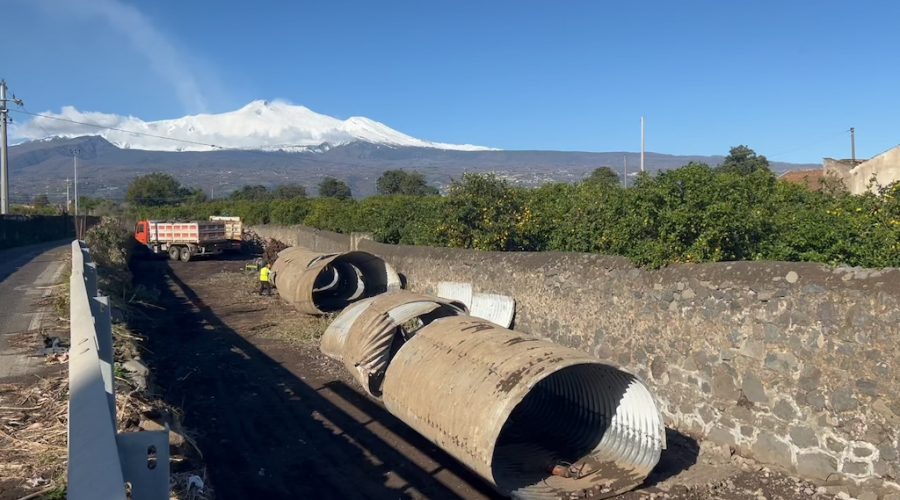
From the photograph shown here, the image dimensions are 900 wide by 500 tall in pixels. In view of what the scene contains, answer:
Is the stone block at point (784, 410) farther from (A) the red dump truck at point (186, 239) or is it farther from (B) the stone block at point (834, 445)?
(A) the red dump truck at point (186, 239)

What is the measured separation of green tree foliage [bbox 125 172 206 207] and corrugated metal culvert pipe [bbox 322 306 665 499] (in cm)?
9187

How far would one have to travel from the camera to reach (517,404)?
7.41 meters

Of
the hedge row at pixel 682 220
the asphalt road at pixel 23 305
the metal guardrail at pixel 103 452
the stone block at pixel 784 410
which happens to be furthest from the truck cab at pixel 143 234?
the metal guardrail at pixel 103 452

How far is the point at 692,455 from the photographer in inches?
334

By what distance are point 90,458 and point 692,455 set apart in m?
7.68

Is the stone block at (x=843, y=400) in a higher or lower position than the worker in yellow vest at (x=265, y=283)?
higher

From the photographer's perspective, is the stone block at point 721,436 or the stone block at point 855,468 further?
the stone block at point 721,436

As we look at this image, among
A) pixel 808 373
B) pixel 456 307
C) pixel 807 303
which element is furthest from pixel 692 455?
pixel 456 307

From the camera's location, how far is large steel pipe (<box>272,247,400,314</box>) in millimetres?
18312

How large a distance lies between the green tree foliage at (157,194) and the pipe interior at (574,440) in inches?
3610

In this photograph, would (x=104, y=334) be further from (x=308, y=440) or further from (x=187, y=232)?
(x=187, y=232)

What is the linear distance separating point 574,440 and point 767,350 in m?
2.62

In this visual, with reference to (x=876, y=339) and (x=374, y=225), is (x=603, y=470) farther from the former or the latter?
(x=374, y=225)

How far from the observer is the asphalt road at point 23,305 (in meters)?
8.60
